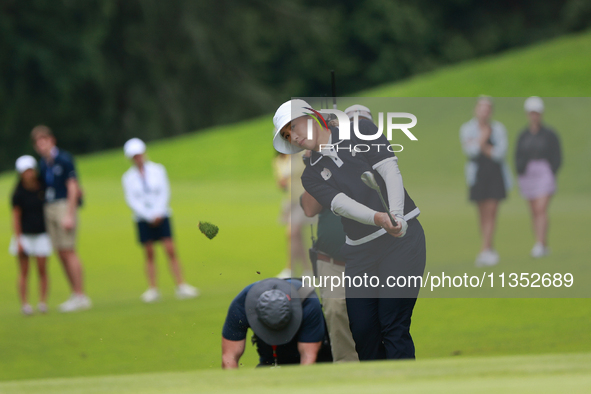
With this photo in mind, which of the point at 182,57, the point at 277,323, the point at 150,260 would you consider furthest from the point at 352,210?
the point at 182,57

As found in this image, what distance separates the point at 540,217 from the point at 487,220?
0.38 m

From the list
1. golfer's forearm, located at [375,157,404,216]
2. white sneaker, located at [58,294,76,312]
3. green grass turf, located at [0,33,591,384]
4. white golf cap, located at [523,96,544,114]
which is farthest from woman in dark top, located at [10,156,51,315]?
white golf cap, located at [523,96,544,114]

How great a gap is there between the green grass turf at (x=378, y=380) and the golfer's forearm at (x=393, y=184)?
3.71 ft

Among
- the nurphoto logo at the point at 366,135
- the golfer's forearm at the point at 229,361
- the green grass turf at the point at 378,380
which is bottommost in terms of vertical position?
the golfer's forearm at the point at 229,361

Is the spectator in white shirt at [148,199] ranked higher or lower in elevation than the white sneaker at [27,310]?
higher

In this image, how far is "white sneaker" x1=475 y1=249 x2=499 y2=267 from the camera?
18.8 ft

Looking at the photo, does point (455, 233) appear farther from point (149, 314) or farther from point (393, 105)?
point (149, 314)

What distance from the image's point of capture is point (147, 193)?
10.1m

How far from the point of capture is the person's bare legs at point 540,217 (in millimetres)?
6070

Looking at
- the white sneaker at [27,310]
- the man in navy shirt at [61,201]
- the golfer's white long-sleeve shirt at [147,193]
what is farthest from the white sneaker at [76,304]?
the golfer's white long-sleeve shirt at [147,193]

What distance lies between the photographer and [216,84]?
119ft

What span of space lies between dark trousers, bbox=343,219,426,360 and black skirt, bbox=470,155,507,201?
3.01 ft

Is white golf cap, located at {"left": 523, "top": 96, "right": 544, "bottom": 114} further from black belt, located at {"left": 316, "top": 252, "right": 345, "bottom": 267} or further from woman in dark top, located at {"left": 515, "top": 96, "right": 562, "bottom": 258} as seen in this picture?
black belt, located at {"left": 316, "top": 252, "right": 345, "bottom": 267}

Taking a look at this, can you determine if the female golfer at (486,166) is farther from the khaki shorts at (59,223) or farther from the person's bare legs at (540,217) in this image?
the khaki shorts at (59,223)
